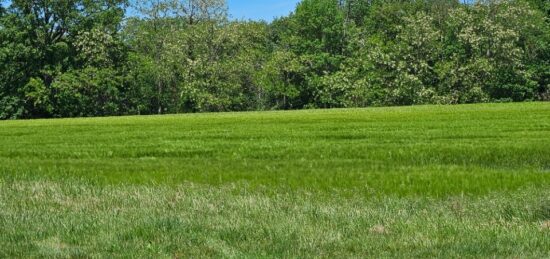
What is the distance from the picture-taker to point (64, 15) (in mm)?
68750

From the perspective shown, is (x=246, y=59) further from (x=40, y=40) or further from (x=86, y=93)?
(x=40, y=40)

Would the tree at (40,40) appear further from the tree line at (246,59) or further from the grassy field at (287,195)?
the grassy field at (287,195)

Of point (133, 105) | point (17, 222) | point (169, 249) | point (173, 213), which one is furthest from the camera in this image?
point (133, 105)

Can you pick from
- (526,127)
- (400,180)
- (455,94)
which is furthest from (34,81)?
(400,180)

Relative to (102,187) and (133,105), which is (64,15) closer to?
(133,105)

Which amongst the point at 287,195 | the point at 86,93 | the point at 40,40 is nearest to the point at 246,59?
the point at 86,93

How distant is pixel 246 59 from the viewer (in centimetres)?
7431

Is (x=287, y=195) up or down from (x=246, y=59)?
down

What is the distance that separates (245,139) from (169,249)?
58.9 feet

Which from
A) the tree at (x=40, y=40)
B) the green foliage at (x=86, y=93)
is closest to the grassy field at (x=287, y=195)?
the green foliage at (x=86, y=93)

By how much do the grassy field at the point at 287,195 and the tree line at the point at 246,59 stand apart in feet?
144

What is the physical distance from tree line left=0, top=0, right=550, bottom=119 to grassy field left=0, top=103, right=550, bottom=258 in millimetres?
43812

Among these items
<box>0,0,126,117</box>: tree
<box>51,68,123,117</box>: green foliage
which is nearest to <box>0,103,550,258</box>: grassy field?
<box>51,68,123,117</box>: green foliage

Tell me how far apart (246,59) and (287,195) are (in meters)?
63.8
